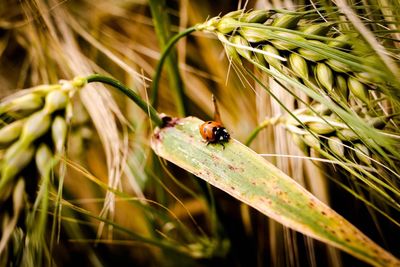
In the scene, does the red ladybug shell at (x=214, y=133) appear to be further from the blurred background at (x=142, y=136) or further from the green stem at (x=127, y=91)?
the blurred background at (x=142, y=136)

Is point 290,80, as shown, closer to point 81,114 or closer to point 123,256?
point 81,114

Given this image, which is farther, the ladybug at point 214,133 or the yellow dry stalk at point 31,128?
the ladybug at point 214,133

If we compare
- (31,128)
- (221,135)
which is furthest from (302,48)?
(31,128)

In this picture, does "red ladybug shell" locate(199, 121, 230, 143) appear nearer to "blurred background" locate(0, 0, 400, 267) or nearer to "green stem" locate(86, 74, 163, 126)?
"green stem" locate(86, 74, 163, 126)

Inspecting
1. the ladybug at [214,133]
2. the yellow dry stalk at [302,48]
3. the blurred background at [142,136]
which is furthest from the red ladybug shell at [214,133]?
the blurred background at [142,136]

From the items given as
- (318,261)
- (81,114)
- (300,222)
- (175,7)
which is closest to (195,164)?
(300,222)

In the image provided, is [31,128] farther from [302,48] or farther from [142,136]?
[142,136]

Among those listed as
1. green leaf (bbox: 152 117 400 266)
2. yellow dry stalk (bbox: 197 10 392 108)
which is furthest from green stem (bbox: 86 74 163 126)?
yellow dry stalk (bbox: 197 10 392 108)
